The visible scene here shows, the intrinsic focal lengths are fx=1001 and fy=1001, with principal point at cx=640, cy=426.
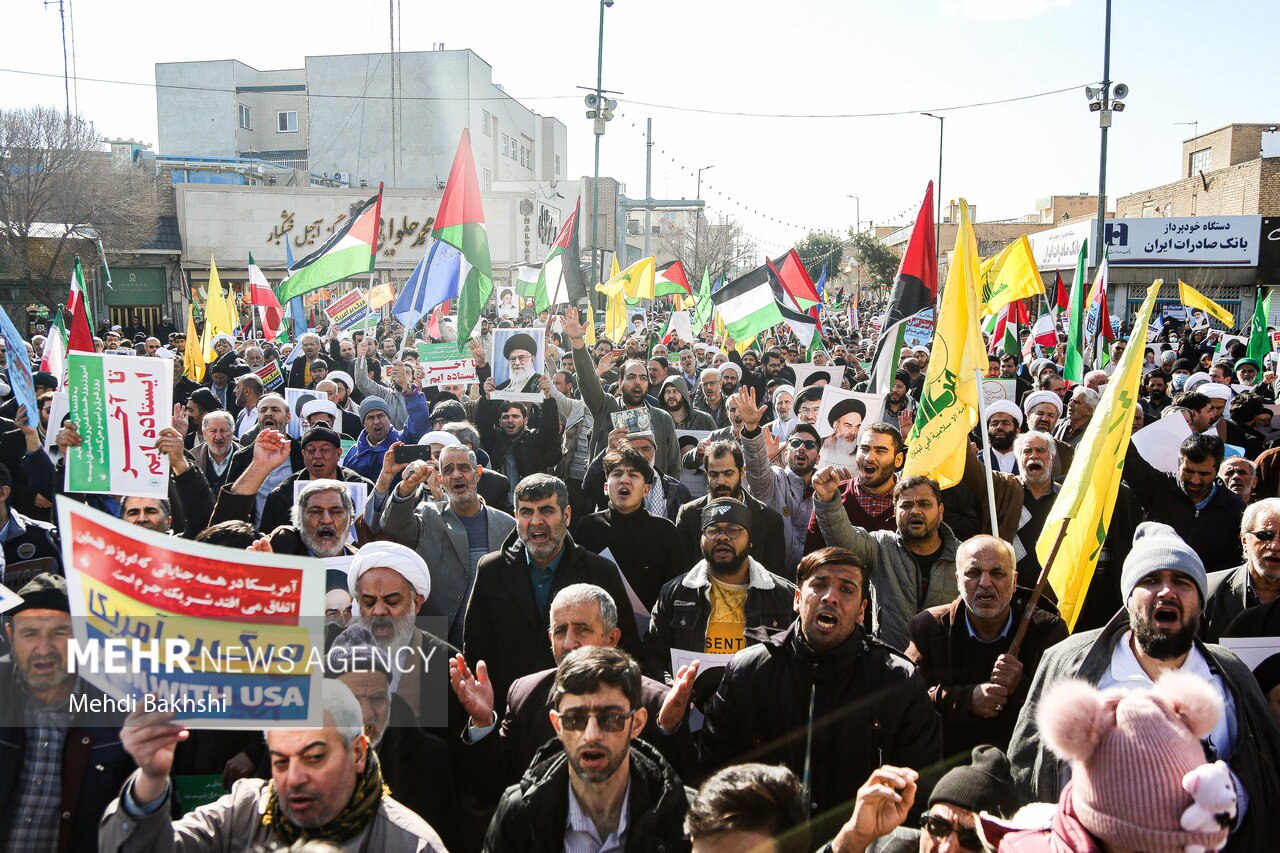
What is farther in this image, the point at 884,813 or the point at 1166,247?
the point at 1166,247

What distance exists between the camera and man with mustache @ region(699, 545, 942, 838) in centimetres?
317

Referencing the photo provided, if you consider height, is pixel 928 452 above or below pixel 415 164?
below

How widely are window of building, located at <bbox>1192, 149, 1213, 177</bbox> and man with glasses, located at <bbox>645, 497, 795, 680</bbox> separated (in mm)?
48617

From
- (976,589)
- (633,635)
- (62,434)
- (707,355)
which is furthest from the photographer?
(707,355)

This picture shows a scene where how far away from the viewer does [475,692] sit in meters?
3.45

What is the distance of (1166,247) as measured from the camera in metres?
32.5

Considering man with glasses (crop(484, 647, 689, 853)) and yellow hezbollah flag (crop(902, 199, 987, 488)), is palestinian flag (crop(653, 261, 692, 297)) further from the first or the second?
man with glasses (crop(484, 647, 689, 853))

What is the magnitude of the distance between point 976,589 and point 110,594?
2.85 meters

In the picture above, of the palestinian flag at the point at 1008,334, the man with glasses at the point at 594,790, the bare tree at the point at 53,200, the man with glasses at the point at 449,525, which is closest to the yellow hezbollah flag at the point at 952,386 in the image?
the man with glasses at the point at 449,525

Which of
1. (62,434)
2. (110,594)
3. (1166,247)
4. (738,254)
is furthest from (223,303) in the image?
(738,254)

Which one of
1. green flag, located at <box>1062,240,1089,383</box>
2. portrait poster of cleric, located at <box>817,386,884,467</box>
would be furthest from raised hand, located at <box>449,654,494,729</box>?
green flag, located at <box>1062,240,1089,383</box>

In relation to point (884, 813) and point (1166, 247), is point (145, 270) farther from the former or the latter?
point (884, 813)

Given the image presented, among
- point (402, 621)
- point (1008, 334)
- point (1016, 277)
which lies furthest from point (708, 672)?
point (1008, 334)

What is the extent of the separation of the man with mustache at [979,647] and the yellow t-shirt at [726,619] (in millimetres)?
712
